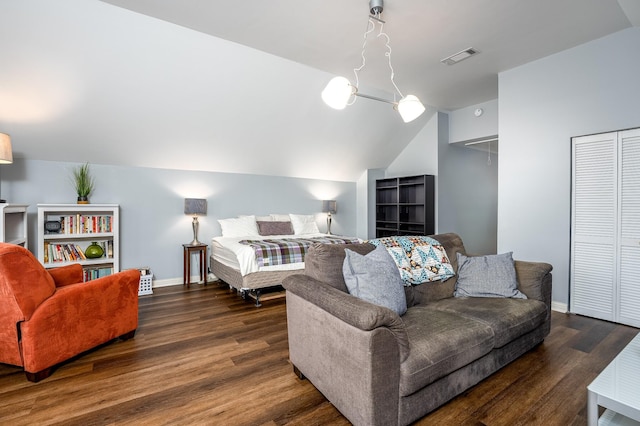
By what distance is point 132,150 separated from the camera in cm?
416

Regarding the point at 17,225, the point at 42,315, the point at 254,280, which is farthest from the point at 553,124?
the point at 17,225

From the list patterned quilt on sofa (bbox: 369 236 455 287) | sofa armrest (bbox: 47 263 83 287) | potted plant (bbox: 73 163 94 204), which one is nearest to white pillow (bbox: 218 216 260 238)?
potted plant (bbox: 73 163 94 204)

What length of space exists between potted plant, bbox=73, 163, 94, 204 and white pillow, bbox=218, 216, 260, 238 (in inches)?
69.8

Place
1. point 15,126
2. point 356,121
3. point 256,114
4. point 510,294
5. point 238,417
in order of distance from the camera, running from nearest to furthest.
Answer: point 238,417, point 510,294, point 15,126, point 256,114, point 356,121

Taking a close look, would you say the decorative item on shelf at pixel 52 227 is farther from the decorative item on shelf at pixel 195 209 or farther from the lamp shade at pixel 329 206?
the lamp shade at pixel 329 206

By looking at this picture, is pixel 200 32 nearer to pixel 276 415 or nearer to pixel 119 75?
pixel 119 75

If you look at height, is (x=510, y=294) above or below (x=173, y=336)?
above

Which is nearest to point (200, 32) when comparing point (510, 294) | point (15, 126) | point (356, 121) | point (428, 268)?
point (15, 126)

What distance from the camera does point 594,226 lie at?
324 centimetres

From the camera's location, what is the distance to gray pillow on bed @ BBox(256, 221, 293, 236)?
4.96 meters

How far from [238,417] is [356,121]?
179 inches

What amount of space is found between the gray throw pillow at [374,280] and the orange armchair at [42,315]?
6.52ft

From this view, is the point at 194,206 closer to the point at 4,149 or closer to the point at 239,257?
the point at 239,257

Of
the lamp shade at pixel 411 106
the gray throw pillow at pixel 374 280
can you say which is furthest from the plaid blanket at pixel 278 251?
the lamp shade at pixel 411 106
